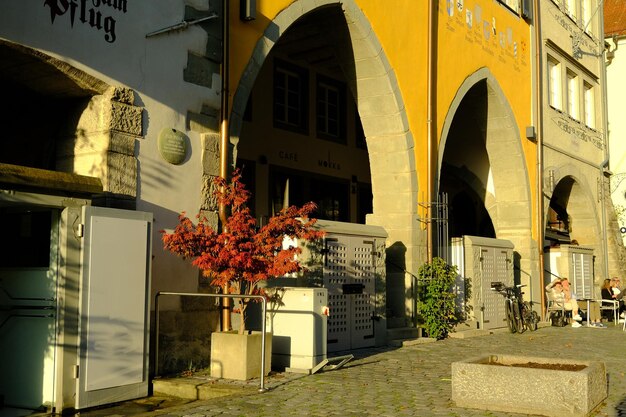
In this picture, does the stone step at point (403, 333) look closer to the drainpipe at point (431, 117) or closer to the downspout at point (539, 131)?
the drainpipe at point (431, 117)

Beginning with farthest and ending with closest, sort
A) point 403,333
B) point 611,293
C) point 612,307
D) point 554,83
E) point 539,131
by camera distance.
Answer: point 554,83 → point 611,293 → point 539,131 → point 612,307 → point 403,333

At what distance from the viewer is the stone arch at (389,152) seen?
44.3ft

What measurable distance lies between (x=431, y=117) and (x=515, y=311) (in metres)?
4.21

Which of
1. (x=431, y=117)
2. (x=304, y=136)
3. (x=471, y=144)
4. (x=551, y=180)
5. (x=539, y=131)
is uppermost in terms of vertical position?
(x=539, y=131)

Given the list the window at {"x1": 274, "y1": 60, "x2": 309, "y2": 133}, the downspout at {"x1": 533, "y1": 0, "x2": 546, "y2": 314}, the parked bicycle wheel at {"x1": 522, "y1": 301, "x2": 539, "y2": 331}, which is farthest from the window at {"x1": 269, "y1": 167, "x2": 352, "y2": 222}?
the parked bicycle wheel at {"x1": 522, "y1": 301, "x2": 539, "y2": 331}

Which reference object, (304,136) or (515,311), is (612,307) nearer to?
(515,311)

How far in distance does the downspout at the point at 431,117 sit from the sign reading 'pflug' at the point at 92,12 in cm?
718

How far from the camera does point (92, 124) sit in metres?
8.48

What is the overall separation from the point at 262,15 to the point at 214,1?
1011 millimetres

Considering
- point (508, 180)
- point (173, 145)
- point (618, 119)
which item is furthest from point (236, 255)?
point (618, 119)

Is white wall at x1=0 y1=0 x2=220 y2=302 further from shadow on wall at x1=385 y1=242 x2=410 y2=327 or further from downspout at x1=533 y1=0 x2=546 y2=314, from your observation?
downspout at x1=533 y1=0 x2=546 y2=314

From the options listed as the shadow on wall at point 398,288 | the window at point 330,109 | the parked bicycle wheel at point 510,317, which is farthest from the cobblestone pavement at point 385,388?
the window at point 330,109

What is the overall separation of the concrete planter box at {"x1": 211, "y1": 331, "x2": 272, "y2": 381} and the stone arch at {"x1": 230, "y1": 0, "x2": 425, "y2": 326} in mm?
5357

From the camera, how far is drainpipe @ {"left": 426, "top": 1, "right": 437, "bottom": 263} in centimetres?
1405
